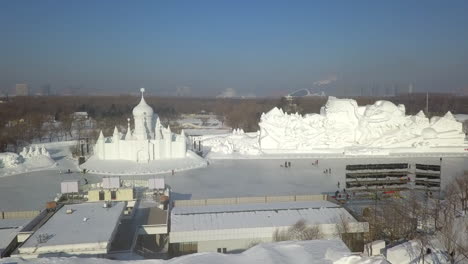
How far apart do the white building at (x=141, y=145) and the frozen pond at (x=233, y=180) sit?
11.7ft

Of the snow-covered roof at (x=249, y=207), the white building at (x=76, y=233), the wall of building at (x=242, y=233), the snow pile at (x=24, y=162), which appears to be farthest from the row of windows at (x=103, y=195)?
the snow pile at (x=24, y=162)

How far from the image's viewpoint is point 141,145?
30.8 metres

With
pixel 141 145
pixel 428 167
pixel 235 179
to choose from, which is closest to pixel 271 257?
pixel 428 167

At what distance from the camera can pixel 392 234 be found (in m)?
13.9

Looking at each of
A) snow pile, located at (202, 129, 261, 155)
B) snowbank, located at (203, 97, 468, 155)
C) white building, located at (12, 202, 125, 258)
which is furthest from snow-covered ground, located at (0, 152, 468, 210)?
white building, located at (12, 202, 125, 258)

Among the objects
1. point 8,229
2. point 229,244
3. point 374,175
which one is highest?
point 374,175

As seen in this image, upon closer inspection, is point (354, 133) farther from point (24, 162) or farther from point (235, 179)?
point (24, 162)

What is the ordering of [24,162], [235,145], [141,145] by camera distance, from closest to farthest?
[24,162], [141,145], [235,145]

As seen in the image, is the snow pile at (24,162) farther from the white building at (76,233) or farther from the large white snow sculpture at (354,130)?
the large white snow sculpture at (354,130)

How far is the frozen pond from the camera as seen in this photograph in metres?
22.1

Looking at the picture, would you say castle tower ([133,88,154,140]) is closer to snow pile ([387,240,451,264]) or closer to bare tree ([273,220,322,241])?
bare tree ([273,220,322,241])

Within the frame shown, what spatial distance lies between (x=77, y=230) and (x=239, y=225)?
581cm

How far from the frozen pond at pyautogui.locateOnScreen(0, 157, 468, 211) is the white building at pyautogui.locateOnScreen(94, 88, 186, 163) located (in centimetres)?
357

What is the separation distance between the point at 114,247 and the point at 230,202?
21.5 ft
